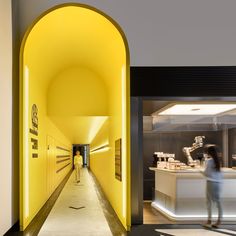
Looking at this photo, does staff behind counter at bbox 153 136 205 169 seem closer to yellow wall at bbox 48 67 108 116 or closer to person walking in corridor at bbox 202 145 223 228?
yellow wall at bbox 48 67 108 116

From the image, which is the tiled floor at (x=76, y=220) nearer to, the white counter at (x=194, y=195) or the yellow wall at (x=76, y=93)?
the white counter at (x=194, y=195)

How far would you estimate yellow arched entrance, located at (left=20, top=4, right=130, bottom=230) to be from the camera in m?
6.35

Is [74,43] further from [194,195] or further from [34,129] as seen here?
[194,195]

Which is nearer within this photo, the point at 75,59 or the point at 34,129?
the point at 34,129

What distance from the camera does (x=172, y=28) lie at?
21.6 feet

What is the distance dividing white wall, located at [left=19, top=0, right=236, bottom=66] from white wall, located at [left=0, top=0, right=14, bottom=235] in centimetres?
73

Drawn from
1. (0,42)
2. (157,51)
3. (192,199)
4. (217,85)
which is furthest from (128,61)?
(192,199)

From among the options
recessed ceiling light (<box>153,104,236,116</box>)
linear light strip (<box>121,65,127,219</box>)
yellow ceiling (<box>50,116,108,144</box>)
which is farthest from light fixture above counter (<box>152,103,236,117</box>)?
yellow ceiling (<box>50,116,108,144</box>)

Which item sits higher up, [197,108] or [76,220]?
[197,108]

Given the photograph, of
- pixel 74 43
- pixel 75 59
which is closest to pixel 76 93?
pixel 75 59

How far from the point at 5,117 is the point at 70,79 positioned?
13.8 ft

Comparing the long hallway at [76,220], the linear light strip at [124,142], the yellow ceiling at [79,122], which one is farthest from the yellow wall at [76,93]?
the linear light strip at [124,142]

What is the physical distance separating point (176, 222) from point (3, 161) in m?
3.67

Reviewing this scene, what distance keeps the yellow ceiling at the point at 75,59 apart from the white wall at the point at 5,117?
56 centimetres
